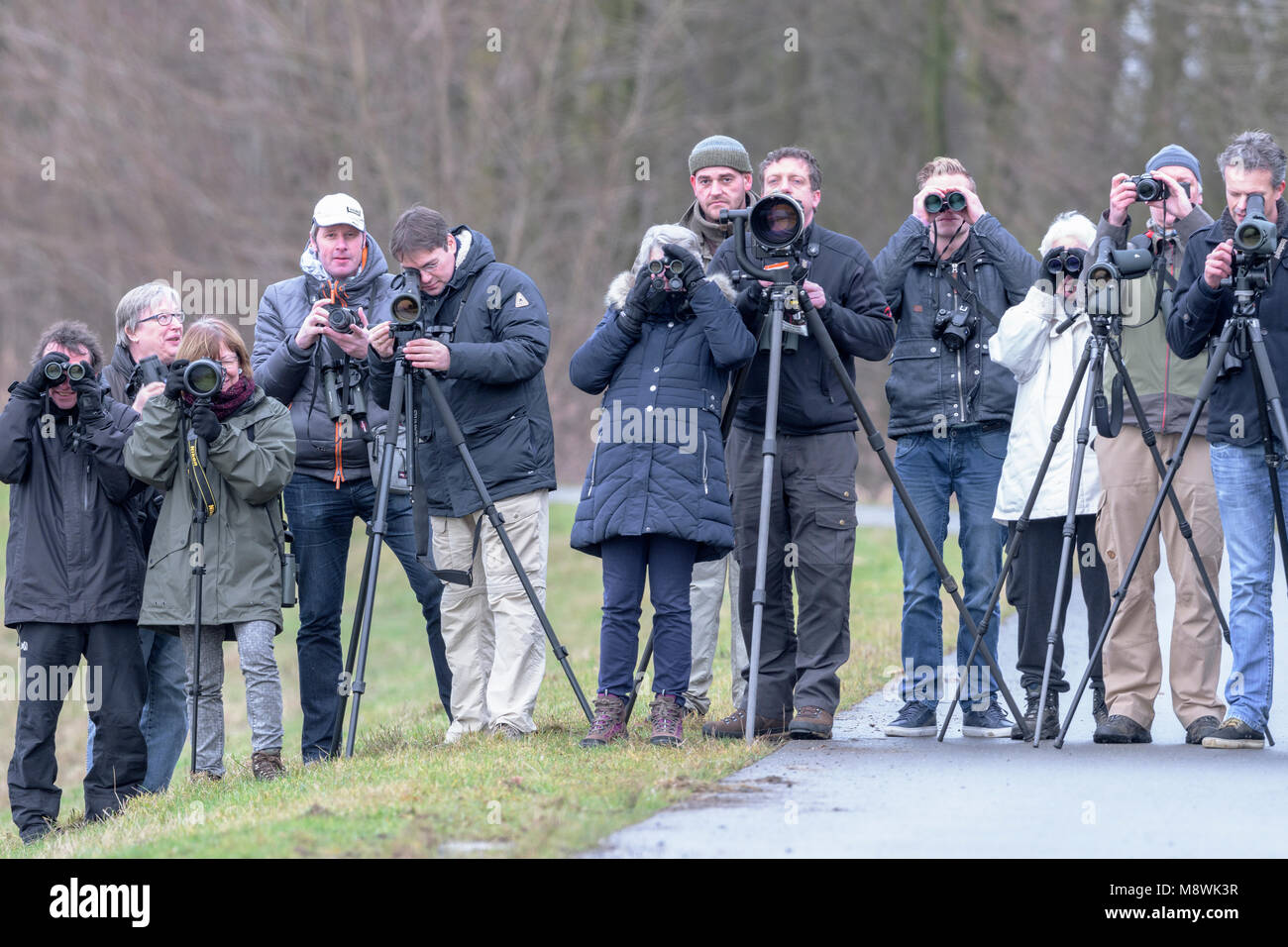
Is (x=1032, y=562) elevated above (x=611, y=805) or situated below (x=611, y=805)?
above

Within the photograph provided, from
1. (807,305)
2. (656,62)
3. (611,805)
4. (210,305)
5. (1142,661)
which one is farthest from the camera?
(656,62)

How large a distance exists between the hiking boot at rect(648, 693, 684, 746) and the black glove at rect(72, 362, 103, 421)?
2547mm

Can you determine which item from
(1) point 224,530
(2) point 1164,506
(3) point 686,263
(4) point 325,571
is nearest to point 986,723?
(2) point 1164,506

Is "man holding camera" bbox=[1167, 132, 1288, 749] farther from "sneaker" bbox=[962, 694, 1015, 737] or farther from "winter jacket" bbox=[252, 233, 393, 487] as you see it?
"winter jacket" bbox=[252, 233, 393, 487]

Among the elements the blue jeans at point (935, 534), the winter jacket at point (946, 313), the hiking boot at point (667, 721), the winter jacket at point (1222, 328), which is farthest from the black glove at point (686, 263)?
the winter jacket at point (1222, 328)

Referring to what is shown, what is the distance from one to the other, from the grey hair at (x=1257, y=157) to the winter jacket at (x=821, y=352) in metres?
1.39

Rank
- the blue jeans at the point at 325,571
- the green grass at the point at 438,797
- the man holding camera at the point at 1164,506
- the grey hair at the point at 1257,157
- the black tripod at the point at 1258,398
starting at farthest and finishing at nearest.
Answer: the blue jeans at the point at 325,571, the man holding camera at the point at 1164,506, the grey hair at the point at 1257,157, the black tripod at the point at 1258,398, the green grass at the point at 438,797

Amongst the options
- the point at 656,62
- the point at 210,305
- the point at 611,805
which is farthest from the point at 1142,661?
the point at 656,62

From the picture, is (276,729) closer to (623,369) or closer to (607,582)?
(607,582)

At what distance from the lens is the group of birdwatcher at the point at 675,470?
22.2ft

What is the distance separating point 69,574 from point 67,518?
228mm

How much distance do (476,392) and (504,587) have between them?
2.69 ft

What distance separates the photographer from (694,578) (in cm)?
771

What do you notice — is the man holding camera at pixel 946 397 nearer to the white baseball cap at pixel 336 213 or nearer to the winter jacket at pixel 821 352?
the winter jacket at pixel 821 352
